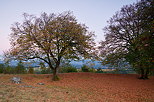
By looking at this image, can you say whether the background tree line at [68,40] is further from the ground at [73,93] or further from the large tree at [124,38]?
the ground at [73,93]

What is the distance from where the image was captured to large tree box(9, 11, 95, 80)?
1129 cm

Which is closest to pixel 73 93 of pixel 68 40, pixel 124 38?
pixel 68 40

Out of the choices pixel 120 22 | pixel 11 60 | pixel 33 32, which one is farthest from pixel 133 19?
pixel 11 60

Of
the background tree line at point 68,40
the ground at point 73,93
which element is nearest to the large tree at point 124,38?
the background tree line at point 68,40

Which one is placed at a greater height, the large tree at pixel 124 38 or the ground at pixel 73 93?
the large tree at pixel 124 38

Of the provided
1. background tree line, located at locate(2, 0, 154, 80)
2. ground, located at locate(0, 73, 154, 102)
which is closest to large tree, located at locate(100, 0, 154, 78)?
background tree line, located at locate(2, 0, 154, 80)

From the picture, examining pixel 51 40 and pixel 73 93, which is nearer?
pixel 73 93

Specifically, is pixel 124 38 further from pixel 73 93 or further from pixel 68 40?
pixel 73 93

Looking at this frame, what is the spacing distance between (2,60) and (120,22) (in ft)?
47.9

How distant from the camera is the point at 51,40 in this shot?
11.7 metres

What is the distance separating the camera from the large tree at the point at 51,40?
11.3 meters

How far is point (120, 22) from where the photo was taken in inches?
571

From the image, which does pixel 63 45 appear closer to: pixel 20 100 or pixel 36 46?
pixel 36 46

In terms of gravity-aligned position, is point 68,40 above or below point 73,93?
above
